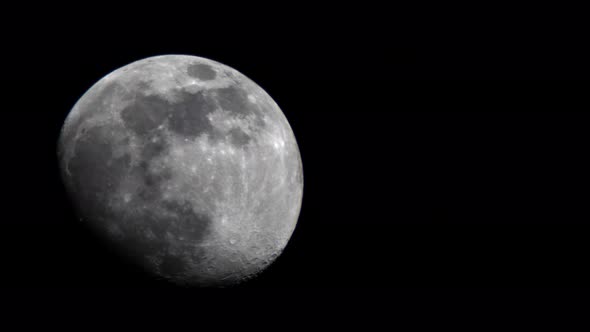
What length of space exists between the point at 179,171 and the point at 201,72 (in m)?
1.01

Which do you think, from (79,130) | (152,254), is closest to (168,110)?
(79,130)

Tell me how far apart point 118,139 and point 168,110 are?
448 millimetres

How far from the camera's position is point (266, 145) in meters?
5.02

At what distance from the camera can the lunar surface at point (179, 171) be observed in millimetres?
4652

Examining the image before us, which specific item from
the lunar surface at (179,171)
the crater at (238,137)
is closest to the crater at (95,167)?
the lunar surface at (179,171)

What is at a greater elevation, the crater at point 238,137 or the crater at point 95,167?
the crater at point 238,137

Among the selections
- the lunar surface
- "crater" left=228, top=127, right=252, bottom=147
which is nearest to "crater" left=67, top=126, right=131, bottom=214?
the lunar surface

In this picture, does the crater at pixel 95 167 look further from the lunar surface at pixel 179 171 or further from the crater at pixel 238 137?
the crater at pixel 238 137

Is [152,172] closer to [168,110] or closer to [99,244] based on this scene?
[168,110]

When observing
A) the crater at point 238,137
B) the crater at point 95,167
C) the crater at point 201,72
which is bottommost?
the crater at point 95,167

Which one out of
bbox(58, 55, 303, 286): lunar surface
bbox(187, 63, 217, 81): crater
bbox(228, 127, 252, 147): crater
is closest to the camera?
bbox(58, 55, 303, 286): lunar surface

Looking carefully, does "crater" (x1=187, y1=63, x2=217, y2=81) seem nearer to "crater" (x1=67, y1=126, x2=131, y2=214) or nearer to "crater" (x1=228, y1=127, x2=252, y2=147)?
"crater" (x1=228, y1=127, x2=252, y2=147)

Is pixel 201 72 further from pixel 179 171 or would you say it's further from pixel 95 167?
pixel 95 167

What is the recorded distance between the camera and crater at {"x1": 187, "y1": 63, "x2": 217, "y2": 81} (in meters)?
5.11
